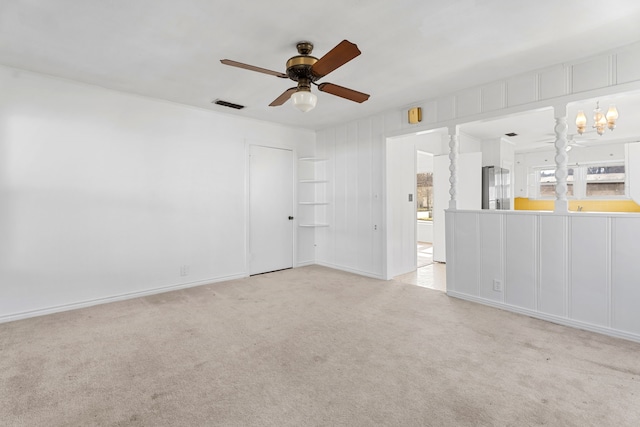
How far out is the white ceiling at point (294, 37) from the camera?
2188mm

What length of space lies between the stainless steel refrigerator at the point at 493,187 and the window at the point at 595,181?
113 cm

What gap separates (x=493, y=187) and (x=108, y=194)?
253 inches

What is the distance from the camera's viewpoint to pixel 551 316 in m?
3.12

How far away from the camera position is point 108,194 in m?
3.73

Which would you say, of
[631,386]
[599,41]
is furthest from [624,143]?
[631,386]

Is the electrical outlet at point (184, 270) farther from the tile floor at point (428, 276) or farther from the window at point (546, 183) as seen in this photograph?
the window at point (546, 183)

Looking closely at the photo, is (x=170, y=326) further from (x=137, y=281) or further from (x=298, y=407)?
(x=298, y=407)

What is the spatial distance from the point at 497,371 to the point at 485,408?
0.48 meters

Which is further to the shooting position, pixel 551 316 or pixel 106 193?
pixel 106 193

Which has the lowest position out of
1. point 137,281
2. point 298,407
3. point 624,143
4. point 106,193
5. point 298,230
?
point 298,407

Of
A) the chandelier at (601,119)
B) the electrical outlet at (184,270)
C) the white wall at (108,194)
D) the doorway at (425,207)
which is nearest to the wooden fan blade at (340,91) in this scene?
the white wall at (108,194)

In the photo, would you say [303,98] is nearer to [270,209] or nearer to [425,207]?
[270,209]

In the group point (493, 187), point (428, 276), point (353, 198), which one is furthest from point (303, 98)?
point (493, 187)

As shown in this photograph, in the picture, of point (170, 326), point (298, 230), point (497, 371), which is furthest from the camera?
point (298, 230)
